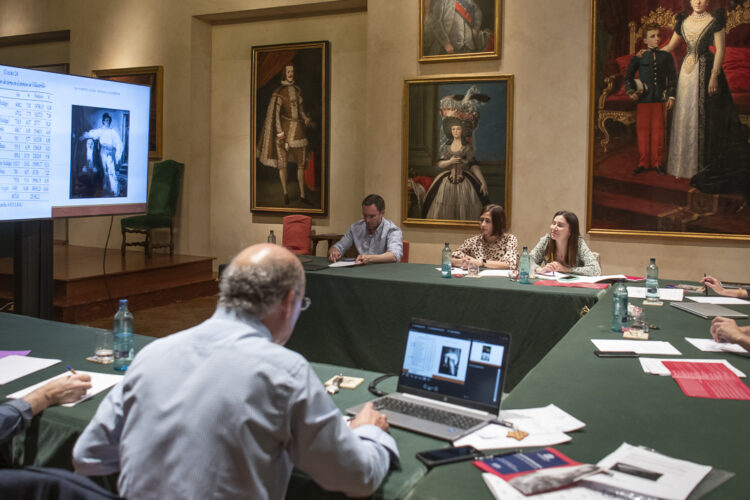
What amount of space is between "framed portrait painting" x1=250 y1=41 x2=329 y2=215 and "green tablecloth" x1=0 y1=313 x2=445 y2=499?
5736mm

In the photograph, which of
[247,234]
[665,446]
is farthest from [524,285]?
[247,234]

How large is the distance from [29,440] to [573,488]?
5.39ft

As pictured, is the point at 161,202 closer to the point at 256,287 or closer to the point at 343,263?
the point at 343,263

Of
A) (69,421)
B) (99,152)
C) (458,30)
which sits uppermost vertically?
(458,30)

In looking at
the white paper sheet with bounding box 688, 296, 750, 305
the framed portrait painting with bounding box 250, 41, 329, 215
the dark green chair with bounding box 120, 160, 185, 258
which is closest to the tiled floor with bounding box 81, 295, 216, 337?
the dark green chair with bounding box 120, 160, 185, 258

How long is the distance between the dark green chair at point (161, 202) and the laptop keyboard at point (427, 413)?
7.28m

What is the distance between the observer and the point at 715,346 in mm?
2842

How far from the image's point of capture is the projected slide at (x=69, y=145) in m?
3.50

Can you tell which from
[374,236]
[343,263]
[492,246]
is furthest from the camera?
[374,236]

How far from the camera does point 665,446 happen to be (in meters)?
1.77

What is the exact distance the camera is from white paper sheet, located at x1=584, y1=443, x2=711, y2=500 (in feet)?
4.83

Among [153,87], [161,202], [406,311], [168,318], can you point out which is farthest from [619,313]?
[153,87]

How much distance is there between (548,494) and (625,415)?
0.66m

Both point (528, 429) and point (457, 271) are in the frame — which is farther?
point (457, 271)
